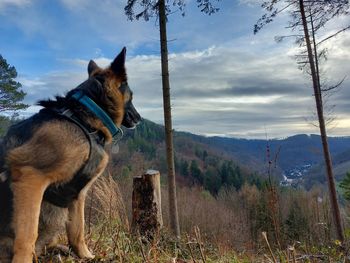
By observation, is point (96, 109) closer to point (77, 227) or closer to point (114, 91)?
point (114, 91)

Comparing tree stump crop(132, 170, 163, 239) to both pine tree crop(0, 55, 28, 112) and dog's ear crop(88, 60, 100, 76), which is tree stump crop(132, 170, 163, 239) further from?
pine tree crop(0, 55, 28, 112)

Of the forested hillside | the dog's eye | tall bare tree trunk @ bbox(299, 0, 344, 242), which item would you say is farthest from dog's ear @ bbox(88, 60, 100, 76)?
the forested hillside

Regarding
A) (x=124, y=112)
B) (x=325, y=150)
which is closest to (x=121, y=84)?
(x=124, y=112)

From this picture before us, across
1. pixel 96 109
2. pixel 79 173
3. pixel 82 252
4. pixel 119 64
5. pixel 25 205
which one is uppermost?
pixel 119 64

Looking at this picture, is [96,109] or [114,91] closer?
[96,109]

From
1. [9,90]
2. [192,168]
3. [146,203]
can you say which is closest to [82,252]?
[146,203]

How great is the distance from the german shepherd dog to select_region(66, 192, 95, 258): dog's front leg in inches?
0.8

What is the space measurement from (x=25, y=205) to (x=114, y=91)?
4.25ft

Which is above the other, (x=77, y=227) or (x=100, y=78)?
(x=100, y=78)

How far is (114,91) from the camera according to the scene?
3566 mm

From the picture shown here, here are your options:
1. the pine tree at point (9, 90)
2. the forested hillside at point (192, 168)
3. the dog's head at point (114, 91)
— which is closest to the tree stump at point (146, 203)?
the dog's head at point (114, 91)

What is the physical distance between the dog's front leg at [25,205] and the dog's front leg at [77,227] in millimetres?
799

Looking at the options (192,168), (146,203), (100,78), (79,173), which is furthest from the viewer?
(192,168)

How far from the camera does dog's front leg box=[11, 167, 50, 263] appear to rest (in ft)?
9.46
